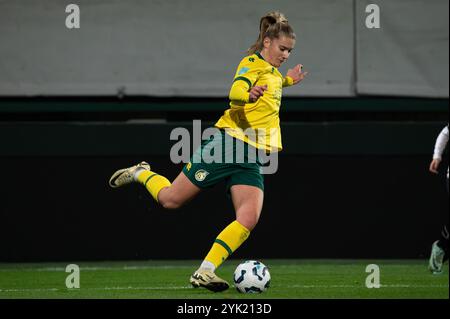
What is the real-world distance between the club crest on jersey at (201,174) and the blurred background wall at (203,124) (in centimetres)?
364

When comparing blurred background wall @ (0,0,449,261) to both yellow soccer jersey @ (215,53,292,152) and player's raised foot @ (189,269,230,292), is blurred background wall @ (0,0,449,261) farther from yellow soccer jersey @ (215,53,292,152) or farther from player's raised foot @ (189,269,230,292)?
player's raised foot @ (189,269,230,292)

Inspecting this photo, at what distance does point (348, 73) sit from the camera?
10.9 meters

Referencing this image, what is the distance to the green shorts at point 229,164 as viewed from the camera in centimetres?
680

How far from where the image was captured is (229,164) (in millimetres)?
6797

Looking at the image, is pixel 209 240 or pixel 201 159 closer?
pixel 201 159

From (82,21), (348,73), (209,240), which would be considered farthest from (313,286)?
(82,21)

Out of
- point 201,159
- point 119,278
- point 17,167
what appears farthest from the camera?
point 17,167

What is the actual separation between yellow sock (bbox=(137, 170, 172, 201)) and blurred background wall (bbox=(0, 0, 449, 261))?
3017 mm

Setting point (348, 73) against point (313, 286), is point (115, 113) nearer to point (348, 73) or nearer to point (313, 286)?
point (348, 73)

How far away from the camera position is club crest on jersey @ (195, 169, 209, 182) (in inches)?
269

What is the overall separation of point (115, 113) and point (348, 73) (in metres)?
2.57

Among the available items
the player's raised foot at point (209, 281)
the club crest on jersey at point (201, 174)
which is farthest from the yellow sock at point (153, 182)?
the player's raised foot at point (209, 281)

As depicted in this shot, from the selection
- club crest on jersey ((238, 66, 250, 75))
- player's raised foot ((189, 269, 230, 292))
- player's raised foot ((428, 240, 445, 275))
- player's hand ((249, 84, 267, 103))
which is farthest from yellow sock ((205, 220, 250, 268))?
player's raised foot ((428, 240, 445, 275))

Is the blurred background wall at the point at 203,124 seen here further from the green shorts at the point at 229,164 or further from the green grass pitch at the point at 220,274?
the green shorts at the point at 229,164
